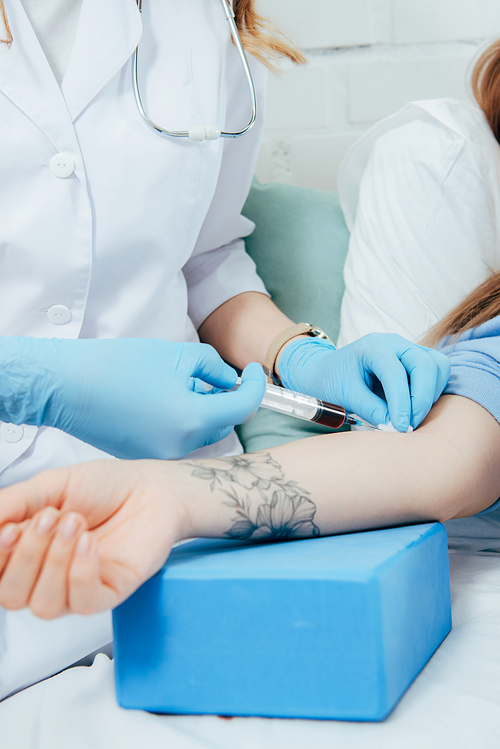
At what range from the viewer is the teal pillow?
47.6 inches

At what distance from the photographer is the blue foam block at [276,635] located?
0.43m

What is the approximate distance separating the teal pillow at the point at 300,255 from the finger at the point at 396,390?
18.0 inches

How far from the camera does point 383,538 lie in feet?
1.80

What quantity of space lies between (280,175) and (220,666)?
1349mm

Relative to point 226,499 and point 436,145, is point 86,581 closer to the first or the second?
point 226,499

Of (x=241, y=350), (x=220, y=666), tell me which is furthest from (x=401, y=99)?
(x=220, y=666)

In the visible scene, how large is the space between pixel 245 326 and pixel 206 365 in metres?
0.40

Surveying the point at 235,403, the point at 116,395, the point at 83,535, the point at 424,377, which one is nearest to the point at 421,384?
the point at 424,377

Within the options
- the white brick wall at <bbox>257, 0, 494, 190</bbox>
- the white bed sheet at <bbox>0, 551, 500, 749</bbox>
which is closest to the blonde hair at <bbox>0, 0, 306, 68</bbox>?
the white brick wall at <bbox>257, 0, 494, 190</bbox>

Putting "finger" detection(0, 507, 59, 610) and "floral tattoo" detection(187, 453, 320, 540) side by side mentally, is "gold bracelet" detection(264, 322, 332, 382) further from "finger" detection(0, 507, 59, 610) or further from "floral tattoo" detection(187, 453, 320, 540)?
"finger" detection(0, 507, 59, 610)

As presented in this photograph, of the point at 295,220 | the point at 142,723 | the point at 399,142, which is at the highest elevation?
the point at 399,142

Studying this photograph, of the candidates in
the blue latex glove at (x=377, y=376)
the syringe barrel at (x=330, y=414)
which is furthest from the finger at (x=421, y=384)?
the syringe barrel at (x=330, y=414)

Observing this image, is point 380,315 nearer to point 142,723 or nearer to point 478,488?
point 478,488

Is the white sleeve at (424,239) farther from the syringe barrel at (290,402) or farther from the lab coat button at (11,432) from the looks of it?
the lab coat button at (11,432)
